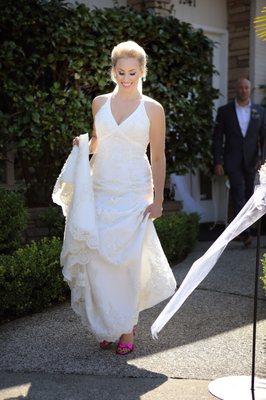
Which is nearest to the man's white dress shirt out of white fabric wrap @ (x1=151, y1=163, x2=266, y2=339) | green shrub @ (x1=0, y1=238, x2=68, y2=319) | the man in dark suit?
the man in dark suit

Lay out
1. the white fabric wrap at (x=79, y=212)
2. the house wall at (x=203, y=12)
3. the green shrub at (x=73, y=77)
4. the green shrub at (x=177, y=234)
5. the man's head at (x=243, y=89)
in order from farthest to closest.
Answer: the house wall at (x=203, y=12), the man's head at (x=243, y=89), the green shrub at (x=177, y=234), the green shrub at (x=73, y=77), the white fabric wrap at (x=79, y=212)

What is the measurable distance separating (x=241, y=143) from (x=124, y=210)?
397 cm

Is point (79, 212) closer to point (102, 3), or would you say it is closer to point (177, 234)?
point (177, 234)

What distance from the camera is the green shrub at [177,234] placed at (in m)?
6.30

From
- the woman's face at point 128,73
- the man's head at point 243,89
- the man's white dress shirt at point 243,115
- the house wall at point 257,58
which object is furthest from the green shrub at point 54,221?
the house wall at point 257,58

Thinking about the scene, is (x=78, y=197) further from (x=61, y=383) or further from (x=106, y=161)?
(x=61, y=383)

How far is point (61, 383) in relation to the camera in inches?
133

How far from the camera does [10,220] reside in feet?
15.5

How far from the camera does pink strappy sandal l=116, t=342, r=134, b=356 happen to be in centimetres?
383

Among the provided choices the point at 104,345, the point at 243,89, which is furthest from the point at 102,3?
the point at 104,345

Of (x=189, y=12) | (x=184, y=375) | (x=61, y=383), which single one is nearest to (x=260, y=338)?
(x=184, y=375)

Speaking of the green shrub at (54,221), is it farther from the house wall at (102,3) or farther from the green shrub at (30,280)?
the house wall at (102,3)

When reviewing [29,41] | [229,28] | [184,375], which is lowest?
[184,375]

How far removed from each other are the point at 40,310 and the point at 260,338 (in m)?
1.75
